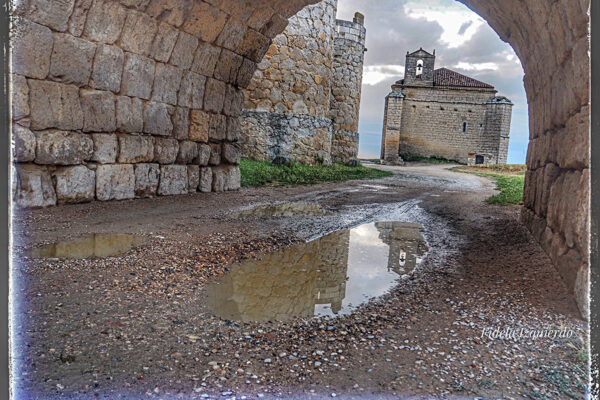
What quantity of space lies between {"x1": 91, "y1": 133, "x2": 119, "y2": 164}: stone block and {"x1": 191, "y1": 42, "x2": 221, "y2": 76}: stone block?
187 centimetres

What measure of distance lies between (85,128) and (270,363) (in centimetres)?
473

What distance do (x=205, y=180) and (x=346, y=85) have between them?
1195cm

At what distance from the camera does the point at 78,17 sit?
201 inches

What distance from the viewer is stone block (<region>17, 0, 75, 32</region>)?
4613 mm

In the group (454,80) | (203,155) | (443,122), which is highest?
(454,80)

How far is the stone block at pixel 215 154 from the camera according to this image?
7.75m

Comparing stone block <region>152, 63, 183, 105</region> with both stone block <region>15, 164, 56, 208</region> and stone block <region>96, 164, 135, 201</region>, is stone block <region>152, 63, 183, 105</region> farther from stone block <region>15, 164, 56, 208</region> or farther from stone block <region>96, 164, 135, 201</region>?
stone block <region>15, 164, 56, 208</region>

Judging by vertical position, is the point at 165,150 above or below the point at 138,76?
below

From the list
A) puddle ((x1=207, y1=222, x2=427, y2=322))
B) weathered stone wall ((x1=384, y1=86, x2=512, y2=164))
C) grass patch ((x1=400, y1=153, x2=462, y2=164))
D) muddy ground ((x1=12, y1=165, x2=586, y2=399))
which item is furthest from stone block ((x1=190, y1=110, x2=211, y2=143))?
grass patch ((x1=400, y1=153, x2=462, y2=164))

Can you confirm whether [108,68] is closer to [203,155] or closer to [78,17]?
[78,17]

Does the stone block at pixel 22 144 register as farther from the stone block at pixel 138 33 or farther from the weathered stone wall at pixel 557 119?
the weathered stone wall at pixel 557 119

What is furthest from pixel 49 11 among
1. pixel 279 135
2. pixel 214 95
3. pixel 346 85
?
pixel 346 85

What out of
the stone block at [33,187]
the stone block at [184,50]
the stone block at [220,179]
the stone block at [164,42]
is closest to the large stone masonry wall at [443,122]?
the stone block at [220,179]

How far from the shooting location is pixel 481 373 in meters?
2.04
